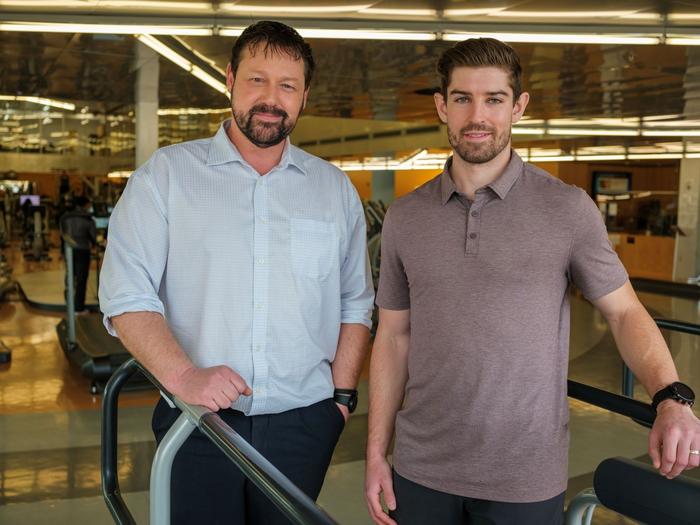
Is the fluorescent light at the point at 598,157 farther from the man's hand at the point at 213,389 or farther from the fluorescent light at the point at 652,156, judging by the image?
the man's hand at the point at 213,389

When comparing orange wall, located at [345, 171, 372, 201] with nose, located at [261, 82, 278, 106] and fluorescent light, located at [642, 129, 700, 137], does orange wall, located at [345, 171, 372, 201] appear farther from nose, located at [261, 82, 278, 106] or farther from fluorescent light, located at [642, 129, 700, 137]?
nose, located at [261, 82, 278, 106]

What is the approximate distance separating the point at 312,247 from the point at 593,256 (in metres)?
0.68

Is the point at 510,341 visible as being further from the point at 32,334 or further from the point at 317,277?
the point at 32,334

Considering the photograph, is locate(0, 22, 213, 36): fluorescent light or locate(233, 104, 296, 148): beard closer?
locate(233, 104, 296, 148): beard

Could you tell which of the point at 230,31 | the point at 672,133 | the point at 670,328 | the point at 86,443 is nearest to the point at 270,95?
the point at 670,328

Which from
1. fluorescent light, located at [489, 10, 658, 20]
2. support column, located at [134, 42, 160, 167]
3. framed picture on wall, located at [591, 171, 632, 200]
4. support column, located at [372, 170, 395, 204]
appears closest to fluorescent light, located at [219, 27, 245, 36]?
support column, located at [134, 42, 160, 167]

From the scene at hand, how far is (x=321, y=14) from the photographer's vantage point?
6.34 m

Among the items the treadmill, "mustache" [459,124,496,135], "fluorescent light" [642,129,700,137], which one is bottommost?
the treadmill

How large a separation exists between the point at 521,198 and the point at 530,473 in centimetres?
57

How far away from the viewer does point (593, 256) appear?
1.64 m

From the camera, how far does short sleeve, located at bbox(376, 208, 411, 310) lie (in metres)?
1.85

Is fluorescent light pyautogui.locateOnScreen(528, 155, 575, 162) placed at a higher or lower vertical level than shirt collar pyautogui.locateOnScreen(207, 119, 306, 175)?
higher

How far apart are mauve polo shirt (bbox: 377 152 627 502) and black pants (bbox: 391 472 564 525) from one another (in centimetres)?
2

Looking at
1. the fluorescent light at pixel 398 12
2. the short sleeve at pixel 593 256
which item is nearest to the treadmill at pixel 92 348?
the fluorescent light at pixel 398 12
